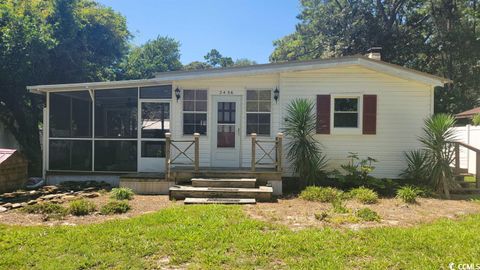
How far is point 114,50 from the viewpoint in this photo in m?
19.4

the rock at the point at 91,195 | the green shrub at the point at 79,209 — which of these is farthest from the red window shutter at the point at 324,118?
the green shrub at the point at 79,209

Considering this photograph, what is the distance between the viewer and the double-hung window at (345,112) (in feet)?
31.3

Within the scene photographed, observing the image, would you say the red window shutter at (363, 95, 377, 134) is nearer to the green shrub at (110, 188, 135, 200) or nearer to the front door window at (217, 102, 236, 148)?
the front door window at (217, 102, 236, 148)

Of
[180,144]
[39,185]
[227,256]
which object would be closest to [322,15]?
[180,144]

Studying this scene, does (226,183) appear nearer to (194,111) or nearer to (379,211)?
(194,111)

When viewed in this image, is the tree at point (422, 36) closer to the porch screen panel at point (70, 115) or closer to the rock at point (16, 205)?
the porch screen panel at point (70, 115)

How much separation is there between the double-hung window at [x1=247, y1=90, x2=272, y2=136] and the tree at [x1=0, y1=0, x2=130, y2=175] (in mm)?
8659

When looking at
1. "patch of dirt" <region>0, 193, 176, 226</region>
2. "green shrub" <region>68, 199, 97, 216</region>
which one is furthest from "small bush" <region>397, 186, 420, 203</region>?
"green shrub" <region>68, 199, 97, 216</region>

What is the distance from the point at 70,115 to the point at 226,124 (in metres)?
4.49

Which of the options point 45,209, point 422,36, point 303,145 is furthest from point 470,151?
point 422,36

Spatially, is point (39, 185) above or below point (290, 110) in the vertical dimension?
below

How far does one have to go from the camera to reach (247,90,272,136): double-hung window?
9.72 meters

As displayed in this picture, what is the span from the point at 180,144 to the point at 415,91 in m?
6.68

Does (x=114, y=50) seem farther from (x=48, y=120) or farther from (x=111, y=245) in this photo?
(x=111, y=245)
